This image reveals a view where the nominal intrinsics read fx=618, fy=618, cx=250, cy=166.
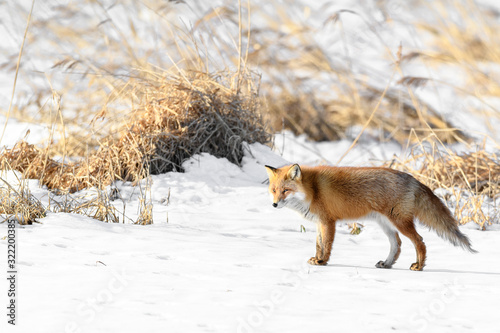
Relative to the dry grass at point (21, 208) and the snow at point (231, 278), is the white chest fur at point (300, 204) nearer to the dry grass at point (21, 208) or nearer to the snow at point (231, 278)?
the snow at point (231, 278)

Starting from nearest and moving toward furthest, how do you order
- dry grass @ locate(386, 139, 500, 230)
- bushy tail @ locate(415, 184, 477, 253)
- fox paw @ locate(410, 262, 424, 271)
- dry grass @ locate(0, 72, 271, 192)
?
fox paw @ locate(410, 262, 424, 271)
bushy tail @ locate(415, 184, 477, 253)
dry grass @ locate(386, 139, 500, 230)
dry grass @ locate(0, 72, 271, 192)

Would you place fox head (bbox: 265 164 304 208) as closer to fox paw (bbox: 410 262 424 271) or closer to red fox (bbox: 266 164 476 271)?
red fox (bbox: 266 164 476 271)

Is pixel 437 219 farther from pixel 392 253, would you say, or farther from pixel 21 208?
pixel 21 208

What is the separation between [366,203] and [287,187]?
17.9 inches

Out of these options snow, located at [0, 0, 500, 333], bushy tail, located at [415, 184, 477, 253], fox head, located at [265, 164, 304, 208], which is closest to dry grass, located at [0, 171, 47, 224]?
snow, located at [0, 0, 500, 333]

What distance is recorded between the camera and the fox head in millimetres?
3537

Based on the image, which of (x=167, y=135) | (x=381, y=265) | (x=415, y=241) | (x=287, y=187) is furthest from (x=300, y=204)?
(x=167, y=135)

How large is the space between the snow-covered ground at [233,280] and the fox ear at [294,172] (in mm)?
453

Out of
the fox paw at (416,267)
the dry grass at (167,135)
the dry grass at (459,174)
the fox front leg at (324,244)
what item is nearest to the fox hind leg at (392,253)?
the fox paw at (416,267)

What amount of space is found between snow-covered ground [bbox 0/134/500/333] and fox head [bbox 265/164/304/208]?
317 millimetres

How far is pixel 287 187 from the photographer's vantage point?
3.54m

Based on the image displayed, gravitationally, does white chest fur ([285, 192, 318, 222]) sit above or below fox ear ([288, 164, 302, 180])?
below

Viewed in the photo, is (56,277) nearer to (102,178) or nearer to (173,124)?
(102,178)

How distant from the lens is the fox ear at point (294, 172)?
3557 millimetres
